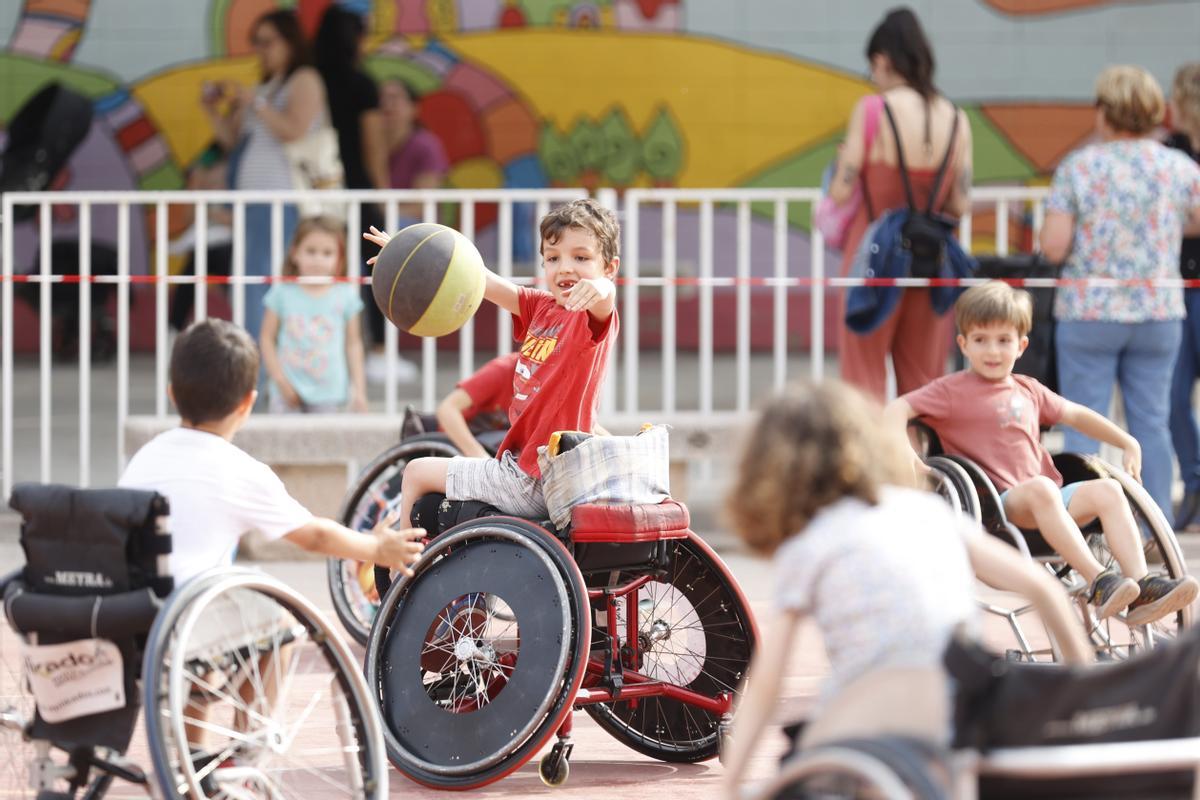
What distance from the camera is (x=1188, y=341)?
9531 millimetres

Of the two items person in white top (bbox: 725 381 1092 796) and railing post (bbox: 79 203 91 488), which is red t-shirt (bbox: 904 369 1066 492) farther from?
railing post (bbox: 79 203 91 488)

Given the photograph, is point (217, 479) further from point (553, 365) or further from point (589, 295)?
point (553, 365)

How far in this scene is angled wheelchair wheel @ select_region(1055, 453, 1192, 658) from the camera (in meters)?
6.24

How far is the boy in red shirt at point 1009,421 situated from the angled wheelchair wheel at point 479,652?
158 cm

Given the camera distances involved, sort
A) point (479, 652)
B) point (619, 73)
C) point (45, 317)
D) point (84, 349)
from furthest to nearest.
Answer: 1. point (619, 73)
2. point (84, 349)
3. point (45, 317)
4. point (479, 652)

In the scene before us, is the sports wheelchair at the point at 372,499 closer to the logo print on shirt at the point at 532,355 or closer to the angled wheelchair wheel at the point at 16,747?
the logo print on shirt at the point at 532,355

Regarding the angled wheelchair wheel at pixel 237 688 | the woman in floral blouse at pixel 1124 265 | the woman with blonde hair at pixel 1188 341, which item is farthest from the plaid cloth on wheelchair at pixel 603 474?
the woman with blonde hair at pixel 1188 341

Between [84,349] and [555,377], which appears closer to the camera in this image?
[555,377]

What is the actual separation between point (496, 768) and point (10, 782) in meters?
1.27

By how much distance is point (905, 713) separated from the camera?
3572mm

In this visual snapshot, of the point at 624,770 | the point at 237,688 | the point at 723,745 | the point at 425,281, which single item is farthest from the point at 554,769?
the point at 425,281

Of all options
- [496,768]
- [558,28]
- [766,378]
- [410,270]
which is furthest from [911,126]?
[558,28]

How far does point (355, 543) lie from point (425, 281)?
1.17 metres

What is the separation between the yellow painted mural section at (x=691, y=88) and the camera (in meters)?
17.4
